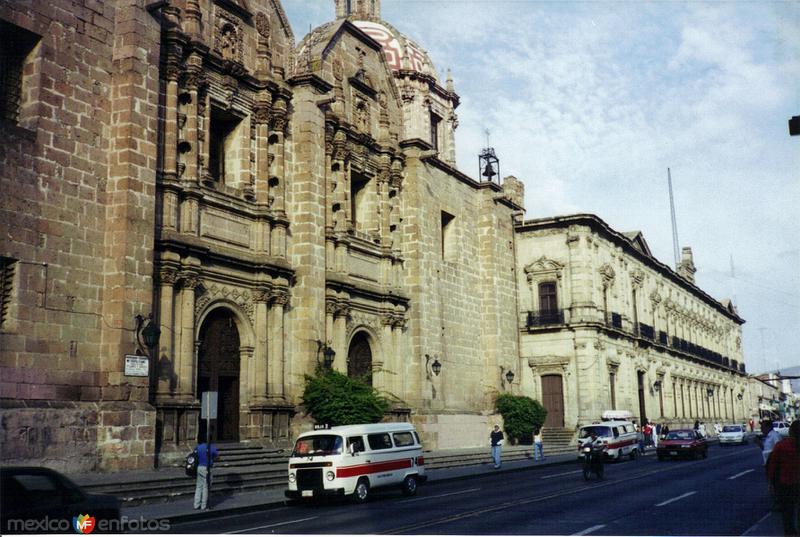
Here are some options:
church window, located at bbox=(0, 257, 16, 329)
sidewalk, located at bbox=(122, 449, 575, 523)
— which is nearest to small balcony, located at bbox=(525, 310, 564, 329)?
sidewalk, located at bbox=(122, 449, 575, 523)

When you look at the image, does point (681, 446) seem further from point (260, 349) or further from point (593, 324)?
point (260, 349)

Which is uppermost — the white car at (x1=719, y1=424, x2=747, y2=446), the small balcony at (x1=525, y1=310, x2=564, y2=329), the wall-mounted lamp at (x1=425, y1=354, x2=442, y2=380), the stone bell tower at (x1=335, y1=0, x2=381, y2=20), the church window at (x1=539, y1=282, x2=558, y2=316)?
the stone bell tower at (x1=335, y1=0, x2=381, y2=20)

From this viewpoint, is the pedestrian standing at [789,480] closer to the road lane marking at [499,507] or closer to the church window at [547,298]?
the road lane marking at [499,507]

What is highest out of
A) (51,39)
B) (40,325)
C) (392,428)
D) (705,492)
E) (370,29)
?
(370,29)

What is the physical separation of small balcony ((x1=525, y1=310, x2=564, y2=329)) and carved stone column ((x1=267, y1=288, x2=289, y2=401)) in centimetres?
2477

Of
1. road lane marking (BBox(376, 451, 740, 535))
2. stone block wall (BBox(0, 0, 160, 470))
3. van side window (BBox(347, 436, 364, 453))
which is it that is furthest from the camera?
van side window (BBox(347, 436, 364, 453))

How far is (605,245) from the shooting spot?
171 feet

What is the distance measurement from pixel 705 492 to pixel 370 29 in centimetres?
4464

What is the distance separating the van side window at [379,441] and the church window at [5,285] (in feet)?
28.3

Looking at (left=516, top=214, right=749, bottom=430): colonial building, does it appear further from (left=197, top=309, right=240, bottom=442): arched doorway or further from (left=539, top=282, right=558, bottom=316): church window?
(left=197, top=309, right=240, bottom=442): arched doorway

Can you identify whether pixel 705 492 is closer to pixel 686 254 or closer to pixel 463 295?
pixel 463 295

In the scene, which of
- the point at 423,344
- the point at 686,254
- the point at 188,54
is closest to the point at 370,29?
the point at 423,344

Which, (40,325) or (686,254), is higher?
(686,254)

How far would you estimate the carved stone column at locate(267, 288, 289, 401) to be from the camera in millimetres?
25859
